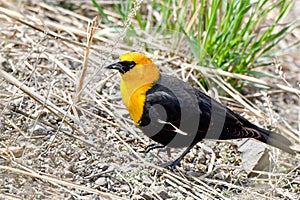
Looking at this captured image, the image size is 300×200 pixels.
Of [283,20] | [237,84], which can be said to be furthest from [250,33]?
[283,20]

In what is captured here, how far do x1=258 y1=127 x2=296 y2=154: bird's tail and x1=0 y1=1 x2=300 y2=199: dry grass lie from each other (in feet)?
0.41

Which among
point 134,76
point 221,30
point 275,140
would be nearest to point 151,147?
point 134,76

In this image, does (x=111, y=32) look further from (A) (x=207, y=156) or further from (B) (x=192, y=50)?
(A) (x=207, y=156)

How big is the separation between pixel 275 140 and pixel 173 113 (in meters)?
0.65

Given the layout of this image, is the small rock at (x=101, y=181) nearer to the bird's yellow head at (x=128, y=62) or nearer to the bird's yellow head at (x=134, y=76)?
the bird's yellow head at (x=134, y=76)

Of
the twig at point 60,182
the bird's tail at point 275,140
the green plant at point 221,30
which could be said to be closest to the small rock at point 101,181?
the twig at point 60,182

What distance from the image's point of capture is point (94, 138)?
3711 mm

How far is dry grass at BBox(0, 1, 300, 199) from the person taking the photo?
3.30 m

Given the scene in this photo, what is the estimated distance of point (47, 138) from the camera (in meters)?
3.62

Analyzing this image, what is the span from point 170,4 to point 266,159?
165cm

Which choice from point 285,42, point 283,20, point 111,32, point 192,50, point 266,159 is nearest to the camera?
point 266,159

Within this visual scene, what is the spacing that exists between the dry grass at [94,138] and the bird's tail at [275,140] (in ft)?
0.41

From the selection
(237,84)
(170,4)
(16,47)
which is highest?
(170,4)

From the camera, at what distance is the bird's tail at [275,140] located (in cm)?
364
